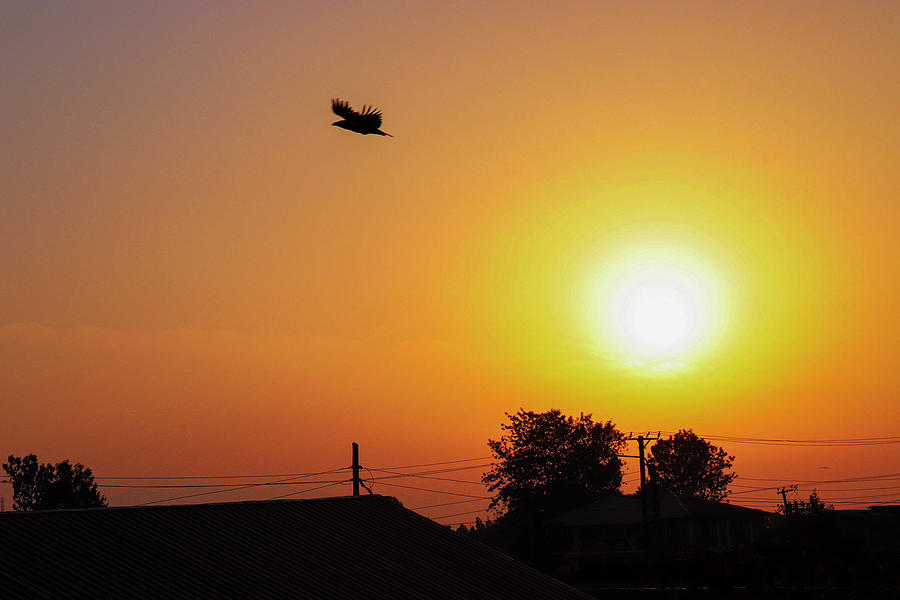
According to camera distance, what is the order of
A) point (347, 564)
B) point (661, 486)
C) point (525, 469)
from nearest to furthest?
point (347, 564) < point (525, 469) < point (661, 486)

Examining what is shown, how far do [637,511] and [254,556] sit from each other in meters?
64.7

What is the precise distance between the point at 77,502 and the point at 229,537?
64.7m

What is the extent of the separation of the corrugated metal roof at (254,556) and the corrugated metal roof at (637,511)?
5594 cm

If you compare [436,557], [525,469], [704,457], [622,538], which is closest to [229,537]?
[436,557]

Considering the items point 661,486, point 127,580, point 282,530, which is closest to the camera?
point 127,580

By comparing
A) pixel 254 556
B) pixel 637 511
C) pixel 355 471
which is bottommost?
pixel 637 511

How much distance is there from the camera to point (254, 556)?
89.5 feet

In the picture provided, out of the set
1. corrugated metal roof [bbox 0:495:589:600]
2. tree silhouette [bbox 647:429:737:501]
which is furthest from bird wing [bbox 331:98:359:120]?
tree silhouette [bbox 647:429:737:501]

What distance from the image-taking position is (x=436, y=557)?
30.0 meters

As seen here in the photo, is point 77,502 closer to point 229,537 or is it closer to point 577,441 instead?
point 577,441

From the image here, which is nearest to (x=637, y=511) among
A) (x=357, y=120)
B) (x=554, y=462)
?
(x=554, y=462)

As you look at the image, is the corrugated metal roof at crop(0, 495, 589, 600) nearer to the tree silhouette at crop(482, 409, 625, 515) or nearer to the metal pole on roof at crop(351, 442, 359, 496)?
the metal pole on roof at crop(351, 442, 359, 496)

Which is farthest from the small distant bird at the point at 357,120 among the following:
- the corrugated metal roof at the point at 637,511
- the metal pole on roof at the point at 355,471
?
the corrugated metal roof at the point at 637,511

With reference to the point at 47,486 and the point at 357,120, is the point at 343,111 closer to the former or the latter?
the point at 357,120
